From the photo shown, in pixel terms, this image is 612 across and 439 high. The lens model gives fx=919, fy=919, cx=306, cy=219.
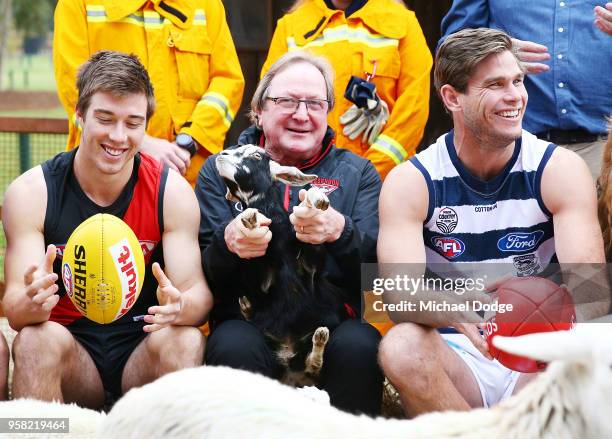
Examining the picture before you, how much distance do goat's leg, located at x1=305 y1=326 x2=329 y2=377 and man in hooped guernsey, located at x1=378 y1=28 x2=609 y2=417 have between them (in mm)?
357

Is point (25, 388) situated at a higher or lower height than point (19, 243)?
lower

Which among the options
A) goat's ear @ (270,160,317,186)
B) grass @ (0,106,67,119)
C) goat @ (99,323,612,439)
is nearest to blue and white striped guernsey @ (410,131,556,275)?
goat's ear @ (270,160,317,186)

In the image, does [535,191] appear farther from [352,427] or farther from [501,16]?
[352,427]

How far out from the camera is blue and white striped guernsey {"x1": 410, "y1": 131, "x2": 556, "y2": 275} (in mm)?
4562

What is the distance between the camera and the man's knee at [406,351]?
416 centimetres

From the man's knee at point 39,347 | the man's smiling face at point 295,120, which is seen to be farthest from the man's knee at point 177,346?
the man's smiling face at point 295,120

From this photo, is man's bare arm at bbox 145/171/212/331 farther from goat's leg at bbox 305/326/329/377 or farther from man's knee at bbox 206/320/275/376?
goat's leg at bbox 305/326/329/377

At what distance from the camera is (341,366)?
4410mm

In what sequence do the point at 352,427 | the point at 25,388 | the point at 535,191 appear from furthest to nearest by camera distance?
the point at 535,191 → the point at 25,388 → the point at 352,427

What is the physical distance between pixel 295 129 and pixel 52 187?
1297mm

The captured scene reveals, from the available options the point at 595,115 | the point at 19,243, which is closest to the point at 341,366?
the point at 19,243

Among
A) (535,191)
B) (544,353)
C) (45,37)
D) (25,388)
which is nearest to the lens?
(544,353)

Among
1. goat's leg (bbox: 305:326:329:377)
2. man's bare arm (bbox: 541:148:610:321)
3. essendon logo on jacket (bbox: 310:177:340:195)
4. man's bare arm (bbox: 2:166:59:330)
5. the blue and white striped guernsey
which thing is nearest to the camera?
man's bare arm (bbox: 2:166:59:330)

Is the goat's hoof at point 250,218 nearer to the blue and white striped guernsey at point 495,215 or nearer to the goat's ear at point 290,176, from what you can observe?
the goat's ear at point 290,176
